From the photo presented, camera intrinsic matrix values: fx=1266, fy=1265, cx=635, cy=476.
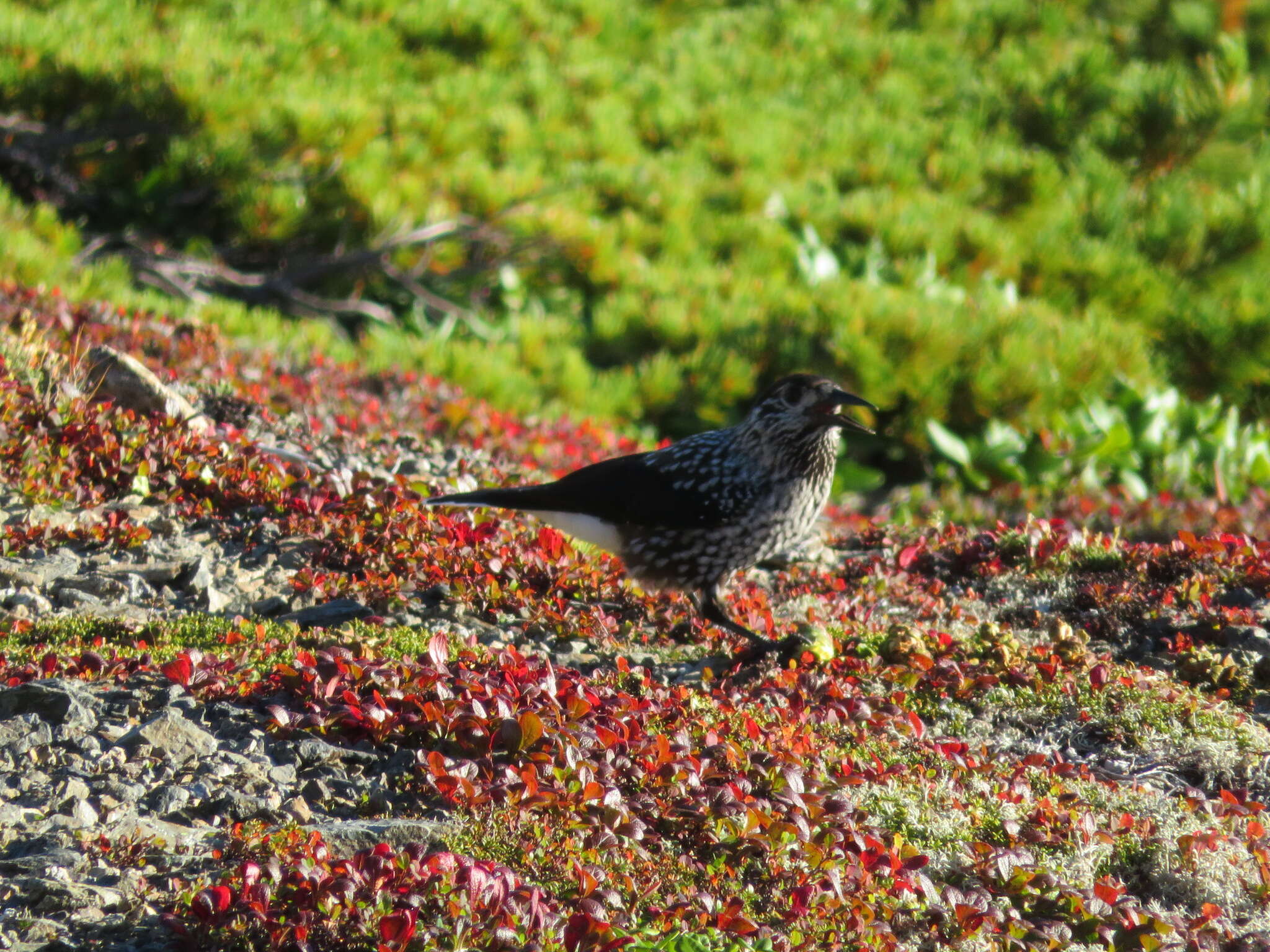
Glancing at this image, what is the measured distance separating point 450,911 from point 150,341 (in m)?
6.20

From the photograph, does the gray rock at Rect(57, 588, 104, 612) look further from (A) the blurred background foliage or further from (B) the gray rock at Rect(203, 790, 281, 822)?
(A) the blurred background foliage

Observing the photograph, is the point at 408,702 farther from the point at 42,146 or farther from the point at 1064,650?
the point at 42,146

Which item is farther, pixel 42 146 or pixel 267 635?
pixel 42 146

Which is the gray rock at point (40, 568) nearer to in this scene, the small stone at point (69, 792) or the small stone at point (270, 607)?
the small stone at point (270, 607)

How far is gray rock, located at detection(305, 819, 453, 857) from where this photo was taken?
11.5 ft

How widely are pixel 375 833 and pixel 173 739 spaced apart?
2.76 ft

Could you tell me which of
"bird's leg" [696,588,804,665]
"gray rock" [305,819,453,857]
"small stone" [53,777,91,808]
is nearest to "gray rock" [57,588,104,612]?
"small stone" [53,777,91,808]

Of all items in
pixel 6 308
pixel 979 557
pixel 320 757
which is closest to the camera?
pixel 320 757

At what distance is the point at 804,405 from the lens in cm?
571

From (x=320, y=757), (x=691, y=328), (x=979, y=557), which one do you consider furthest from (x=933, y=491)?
(x=320, y=757)

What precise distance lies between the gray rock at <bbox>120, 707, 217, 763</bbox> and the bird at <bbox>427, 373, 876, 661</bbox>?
78.0 inches

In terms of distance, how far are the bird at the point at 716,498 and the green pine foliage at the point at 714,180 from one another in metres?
3.92

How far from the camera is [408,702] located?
4215 mm

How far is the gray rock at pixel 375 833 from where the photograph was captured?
3490 millimetres
